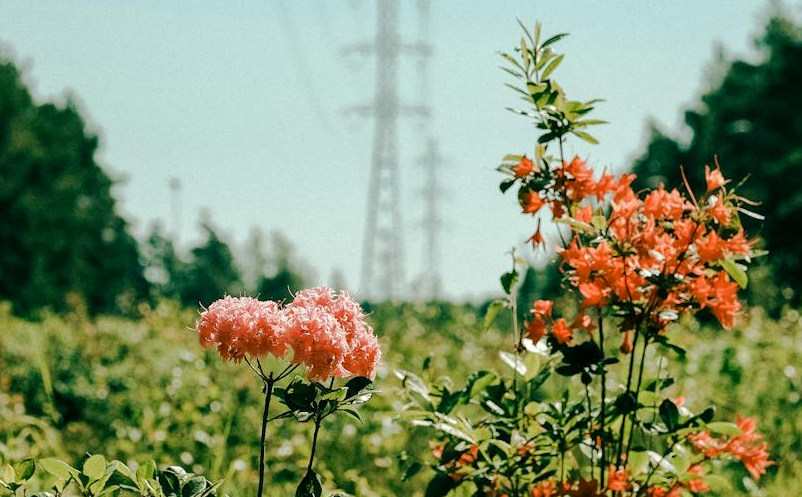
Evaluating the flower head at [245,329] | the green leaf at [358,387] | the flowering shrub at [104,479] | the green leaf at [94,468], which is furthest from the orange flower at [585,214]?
the green leaf at [94,468]

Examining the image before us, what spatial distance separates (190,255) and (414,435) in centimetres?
3343

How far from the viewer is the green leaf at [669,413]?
2.14 meters

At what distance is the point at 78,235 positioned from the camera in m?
28.9

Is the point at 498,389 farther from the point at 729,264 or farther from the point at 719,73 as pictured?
the point at 719,73

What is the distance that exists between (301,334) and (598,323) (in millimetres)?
887

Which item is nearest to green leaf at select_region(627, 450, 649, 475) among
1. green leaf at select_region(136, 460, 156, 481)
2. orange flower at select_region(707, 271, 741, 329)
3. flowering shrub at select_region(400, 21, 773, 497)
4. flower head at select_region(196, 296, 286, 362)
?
flowering shrub at select_region(400, 21, 773, 497)

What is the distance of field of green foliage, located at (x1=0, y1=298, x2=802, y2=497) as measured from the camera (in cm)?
356

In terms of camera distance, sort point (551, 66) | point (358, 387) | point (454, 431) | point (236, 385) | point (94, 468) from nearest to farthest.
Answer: point (94, 468) < point (358, 387) < point (454, 431) < point (551, 66) < point (236, 385)

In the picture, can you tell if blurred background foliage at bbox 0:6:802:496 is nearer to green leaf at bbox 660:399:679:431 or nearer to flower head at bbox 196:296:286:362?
flower head at bbox 196:296:286:362

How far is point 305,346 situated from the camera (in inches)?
67.4

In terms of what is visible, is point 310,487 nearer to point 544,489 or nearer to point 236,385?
point 544,489

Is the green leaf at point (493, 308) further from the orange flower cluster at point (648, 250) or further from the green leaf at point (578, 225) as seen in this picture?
the green leaf at point (578, 225)

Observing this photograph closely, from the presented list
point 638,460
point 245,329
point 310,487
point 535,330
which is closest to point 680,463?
point 638,460

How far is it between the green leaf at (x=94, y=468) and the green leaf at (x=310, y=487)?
0.40 meters
